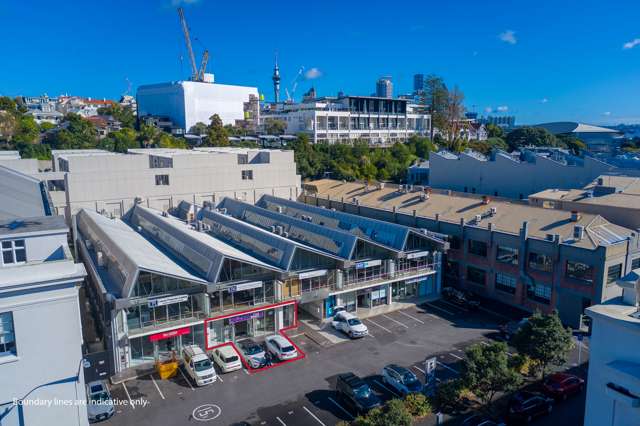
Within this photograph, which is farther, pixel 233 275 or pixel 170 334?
pixel 233 275

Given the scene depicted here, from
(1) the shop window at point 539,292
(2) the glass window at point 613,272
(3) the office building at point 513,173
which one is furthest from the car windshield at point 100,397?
(3) the office building at point 513,173

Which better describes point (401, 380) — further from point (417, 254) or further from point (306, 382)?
point (417, 254)

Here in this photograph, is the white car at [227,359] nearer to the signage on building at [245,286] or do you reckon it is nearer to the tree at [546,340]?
the signage on building at [245,286]

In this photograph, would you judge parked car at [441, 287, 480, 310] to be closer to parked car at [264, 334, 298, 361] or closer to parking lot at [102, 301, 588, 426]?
parking lot at [102, 301, 588, 426]

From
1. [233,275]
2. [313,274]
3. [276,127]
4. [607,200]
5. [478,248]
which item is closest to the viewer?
[233,275]

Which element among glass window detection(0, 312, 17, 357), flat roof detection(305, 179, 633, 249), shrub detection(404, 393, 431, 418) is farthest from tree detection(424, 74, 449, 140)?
glass window detection(0, 312, 17, 357)

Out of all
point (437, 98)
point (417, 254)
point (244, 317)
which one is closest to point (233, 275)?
point (244, 317)
